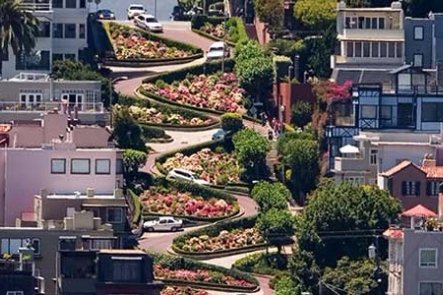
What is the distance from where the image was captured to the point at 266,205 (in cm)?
17862

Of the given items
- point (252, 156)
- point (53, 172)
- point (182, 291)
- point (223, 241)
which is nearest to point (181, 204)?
point (252, 156)

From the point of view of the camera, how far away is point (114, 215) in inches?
6048

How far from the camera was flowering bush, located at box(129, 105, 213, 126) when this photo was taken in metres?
194

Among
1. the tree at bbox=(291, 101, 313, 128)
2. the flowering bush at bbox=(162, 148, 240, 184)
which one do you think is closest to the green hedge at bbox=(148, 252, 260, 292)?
the flowering bush at bbox=(162, 148, 240, 184)

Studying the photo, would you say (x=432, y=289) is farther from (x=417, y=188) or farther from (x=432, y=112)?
(x=432, y=112)

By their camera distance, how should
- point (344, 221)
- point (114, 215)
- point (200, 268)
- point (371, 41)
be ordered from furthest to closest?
point (371, 41) < point (200, 268) < point (344, 221) < point (114, 215)

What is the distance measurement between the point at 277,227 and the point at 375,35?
24.0 m

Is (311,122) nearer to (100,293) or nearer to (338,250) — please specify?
(338,250)

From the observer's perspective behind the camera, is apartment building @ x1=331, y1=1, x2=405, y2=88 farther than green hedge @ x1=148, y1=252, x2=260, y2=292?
Yes

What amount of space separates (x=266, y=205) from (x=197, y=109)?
17.7 metres

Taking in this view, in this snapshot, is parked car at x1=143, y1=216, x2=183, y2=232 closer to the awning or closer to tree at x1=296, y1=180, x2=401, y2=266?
the awning

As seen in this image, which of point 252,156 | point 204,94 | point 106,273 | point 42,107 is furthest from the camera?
point 204,94

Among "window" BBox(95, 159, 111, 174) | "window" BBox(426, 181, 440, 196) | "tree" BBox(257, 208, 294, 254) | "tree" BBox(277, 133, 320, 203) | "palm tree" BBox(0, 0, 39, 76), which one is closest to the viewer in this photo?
"window" BBox(95, 159, 111, 174)

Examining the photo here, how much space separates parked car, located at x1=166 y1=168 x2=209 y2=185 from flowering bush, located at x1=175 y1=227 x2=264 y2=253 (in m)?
8.31
